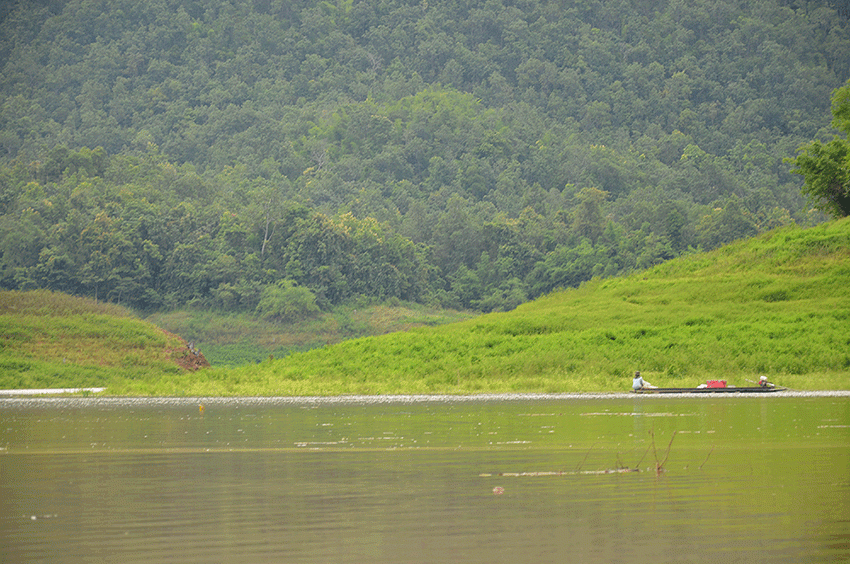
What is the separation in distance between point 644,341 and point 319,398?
554 inches

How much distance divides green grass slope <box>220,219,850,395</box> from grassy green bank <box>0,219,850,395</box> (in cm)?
7

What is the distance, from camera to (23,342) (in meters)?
62.2

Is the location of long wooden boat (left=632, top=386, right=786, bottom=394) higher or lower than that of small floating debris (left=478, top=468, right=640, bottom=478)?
lower

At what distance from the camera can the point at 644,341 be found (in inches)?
1769

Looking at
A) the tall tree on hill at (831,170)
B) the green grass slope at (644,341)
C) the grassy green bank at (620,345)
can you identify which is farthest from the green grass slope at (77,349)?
the tall tree on hill at (831,170)

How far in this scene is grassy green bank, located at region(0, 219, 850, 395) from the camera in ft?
135

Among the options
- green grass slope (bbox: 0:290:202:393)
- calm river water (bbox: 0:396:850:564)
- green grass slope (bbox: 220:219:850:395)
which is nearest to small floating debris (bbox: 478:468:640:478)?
calm river water (bbox: 0:396:850:564)

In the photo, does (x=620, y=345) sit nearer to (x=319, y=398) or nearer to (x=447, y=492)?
(x=319, y=398)

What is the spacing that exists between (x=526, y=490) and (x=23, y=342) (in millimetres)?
53596

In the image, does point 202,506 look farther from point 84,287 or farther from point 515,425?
point 84,287

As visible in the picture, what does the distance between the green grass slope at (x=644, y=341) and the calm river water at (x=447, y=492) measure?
1291 cm

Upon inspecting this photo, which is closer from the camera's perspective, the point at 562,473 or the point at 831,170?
the point at 562,473

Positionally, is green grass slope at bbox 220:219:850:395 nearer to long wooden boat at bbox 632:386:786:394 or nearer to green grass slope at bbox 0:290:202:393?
long wooden boat at bbox 632:386:786:394

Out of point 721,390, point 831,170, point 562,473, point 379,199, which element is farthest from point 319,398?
point 379,199
